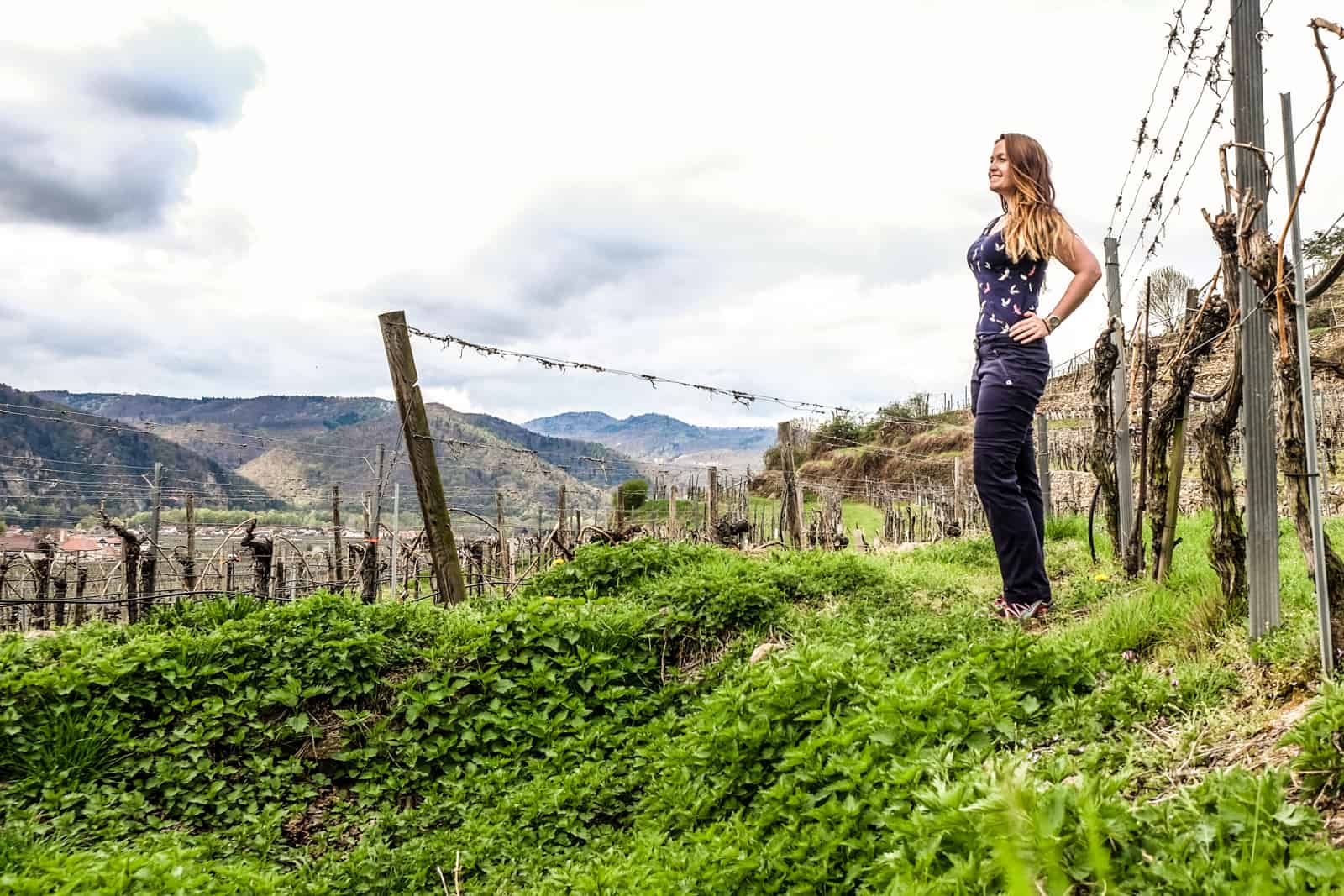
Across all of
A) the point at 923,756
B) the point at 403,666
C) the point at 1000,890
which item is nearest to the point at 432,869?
the point at 403,666

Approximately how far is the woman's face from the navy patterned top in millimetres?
252

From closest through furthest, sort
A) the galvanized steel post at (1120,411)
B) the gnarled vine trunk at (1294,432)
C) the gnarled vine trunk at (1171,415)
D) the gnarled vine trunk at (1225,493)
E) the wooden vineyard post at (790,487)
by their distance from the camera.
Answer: the gnarled vine trunk at (1294,432), the gnarled vine trunk at (1225,493), the gnarled vine trunk at (1171,415), the galvanized steel post at (1120,411), the wooden vineyard post at (790,487)

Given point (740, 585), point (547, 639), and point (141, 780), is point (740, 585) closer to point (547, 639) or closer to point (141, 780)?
point (547, 639)

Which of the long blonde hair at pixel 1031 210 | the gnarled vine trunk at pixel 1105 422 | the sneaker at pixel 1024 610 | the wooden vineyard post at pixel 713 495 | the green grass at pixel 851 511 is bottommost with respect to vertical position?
the green grass at pixel 851 511

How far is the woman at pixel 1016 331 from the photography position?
4.83m

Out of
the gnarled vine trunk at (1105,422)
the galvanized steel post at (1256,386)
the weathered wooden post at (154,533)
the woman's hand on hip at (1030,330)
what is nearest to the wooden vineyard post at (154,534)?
the weathered wooden post at (154,533)

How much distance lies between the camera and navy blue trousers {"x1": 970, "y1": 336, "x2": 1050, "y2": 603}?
492cm

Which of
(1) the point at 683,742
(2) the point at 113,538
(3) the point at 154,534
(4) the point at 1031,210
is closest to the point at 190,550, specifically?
(3) the point at 154,534

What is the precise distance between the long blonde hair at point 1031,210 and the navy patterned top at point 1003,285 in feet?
0.29

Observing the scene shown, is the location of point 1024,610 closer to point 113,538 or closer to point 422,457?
point 422,457

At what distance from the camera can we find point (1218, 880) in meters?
1.69

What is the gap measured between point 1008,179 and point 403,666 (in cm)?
458

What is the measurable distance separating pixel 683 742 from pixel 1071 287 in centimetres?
330

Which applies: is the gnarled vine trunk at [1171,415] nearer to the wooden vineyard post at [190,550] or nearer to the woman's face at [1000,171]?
the woman's face at [1000,171]
